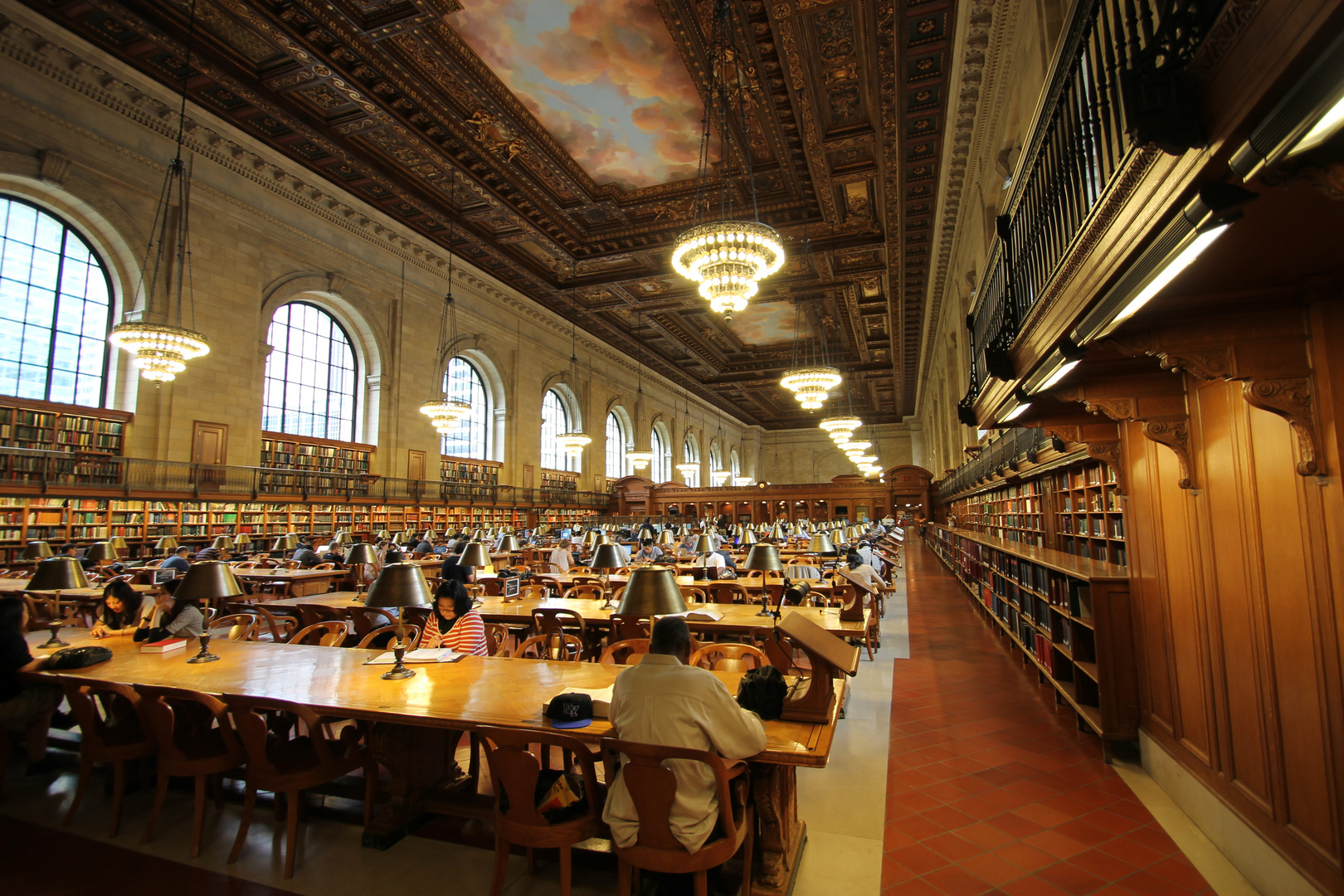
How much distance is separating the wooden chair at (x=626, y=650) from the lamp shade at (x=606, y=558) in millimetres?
516

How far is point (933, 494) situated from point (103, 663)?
28477 millimetres

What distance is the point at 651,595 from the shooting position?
2.83m

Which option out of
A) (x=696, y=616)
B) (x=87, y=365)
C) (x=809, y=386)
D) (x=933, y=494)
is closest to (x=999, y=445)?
(x=809, y=386)

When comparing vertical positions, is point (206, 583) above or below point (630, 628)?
above

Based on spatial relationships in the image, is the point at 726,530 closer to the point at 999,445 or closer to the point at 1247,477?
the point at 999,445

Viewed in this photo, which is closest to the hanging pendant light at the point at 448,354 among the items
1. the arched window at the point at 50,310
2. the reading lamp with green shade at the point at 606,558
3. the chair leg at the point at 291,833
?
the arched window at the point at 50,310

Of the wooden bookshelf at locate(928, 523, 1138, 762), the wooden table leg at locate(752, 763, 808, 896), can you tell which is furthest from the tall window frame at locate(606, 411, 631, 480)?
the wooden table leg at locate(752, 763, 808, 896)

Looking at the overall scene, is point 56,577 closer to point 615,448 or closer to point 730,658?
point 730,658

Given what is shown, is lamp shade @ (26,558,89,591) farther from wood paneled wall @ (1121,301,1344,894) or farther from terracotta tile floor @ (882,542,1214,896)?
wood paneled wall @ (1121,301,1344,894)

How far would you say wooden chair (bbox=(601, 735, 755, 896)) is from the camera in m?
2.10

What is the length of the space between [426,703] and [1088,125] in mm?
3671

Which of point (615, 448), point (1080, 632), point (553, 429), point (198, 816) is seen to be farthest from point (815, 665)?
point (615, 448)

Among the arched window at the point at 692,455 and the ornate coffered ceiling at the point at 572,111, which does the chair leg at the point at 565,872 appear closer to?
the ornate coffered ceiling at the point at 572,111

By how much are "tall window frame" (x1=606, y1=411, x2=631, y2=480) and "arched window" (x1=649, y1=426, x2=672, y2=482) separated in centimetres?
276
